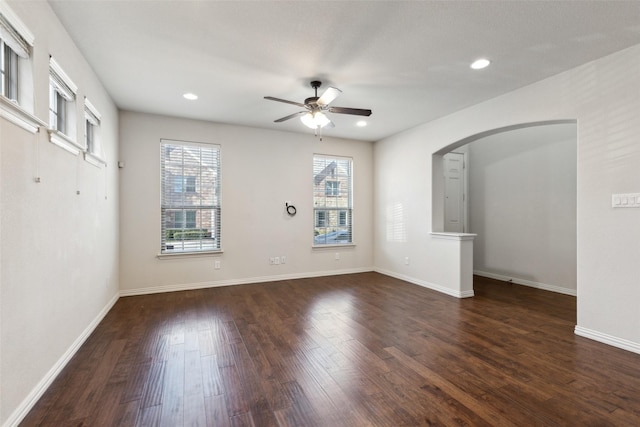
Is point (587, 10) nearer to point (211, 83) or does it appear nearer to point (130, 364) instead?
point (211, 83)

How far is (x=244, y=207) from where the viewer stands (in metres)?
5.20

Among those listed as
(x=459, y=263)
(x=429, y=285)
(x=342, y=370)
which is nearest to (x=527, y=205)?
(x=459, y=263)

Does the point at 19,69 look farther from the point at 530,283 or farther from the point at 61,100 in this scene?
the point at 530,283

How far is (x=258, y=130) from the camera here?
5.31m

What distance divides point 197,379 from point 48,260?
138 cm

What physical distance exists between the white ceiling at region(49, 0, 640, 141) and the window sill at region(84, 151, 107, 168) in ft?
3.03

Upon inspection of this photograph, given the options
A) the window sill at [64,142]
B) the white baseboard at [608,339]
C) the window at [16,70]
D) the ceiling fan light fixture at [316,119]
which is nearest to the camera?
the window at [16,70]

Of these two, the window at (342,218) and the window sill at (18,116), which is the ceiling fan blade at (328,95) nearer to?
the window sill at (18,116)

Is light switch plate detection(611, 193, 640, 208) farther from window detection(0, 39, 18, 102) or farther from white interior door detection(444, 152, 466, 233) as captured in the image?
window detection(0, 39, 18, 102)

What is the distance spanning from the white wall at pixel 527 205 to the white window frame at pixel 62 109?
249 inches

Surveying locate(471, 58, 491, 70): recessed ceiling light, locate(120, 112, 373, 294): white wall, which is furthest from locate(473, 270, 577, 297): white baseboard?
locate(471, 58, 491, 70): recessed ceiling light

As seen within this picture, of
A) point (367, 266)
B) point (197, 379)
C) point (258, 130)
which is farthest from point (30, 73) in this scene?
point (367, 266)

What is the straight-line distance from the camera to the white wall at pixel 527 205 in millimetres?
4676

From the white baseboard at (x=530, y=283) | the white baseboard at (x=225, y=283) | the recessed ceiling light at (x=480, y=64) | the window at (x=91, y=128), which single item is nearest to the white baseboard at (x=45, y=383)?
the white baseboard at (x=225, y=283)
